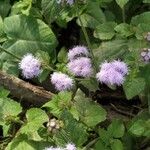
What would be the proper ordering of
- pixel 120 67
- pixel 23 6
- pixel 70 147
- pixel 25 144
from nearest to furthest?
pixel 70 147
pixel 120 67
pixel 25 144
pixel 23 6

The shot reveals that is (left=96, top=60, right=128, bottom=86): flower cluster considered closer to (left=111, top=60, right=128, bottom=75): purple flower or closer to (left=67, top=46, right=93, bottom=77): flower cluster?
(left=111, top=60, right=128, bottom=75): purple flower

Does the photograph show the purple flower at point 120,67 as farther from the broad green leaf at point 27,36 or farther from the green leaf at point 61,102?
the broad green leaf at point 27,36

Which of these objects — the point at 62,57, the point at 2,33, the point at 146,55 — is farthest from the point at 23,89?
the point at 146,55

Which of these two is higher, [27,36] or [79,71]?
[79,71]

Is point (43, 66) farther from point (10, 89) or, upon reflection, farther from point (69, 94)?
point (10, 89)

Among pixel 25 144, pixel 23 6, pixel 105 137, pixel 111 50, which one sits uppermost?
pixel 23 6

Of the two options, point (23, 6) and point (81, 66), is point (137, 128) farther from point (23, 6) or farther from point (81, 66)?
Answer: point (23, 6)
